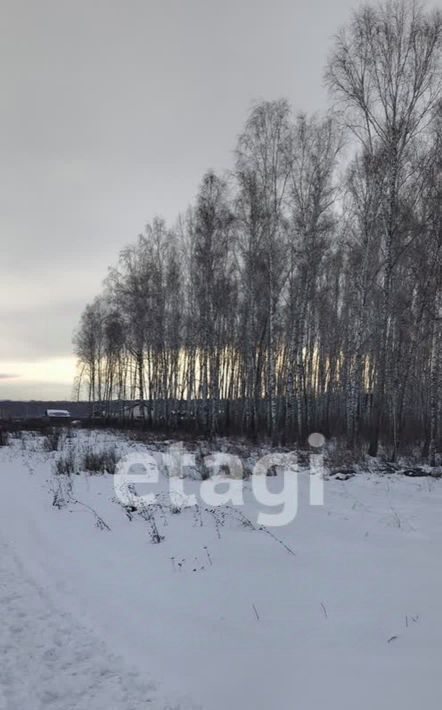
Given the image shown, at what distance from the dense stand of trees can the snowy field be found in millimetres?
7932

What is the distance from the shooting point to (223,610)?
14.6 ft

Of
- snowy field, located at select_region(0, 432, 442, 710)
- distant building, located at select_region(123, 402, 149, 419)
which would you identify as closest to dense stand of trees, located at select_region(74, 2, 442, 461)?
distant building, located at select_region(123, 402, 149, 419)

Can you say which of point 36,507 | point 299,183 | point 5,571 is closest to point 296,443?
point 299,183

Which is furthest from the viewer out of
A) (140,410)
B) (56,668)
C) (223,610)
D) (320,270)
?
(140,410)

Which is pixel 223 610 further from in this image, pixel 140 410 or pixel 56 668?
pixel 140 410

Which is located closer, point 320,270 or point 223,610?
point 223,610

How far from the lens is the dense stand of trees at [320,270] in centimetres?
1464

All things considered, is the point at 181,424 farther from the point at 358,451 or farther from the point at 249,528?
the point at 249,528

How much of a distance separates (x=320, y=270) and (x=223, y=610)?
21988mm

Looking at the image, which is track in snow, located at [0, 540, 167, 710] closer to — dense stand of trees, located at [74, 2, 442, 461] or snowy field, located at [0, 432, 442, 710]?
snowy field, located at [0, 432, 442, 710]

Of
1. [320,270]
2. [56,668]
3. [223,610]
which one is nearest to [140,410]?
[320,270]

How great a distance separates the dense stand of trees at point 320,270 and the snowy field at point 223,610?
7.93 metres

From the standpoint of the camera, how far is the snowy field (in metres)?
3.24

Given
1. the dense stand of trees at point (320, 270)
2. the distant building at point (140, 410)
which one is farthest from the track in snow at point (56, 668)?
the distant building at point (140, 410)
